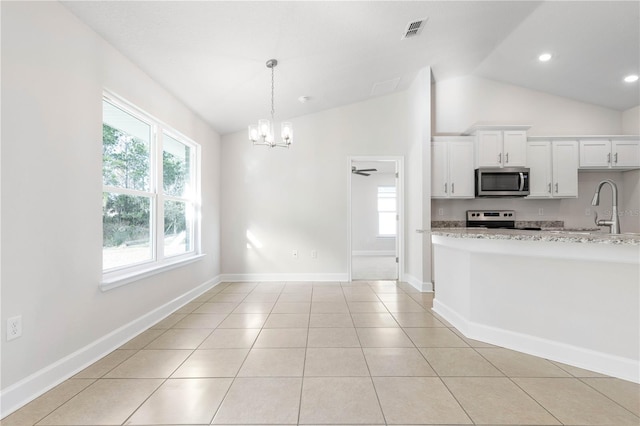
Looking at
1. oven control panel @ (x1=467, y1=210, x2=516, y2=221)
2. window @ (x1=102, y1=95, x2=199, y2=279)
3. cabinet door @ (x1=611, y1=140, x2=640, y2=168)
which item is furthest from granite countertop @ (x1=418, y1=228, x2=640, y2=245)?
cabinet door @ (x1=611, y1=140, x2=640, y2=168)

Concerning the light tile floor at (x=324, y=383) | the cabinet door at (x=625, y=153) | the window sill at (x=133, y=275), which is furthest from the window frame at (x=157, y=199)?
the cabinet door at (x=625, y=153)

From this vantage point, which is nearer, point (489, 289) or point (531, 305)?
Result: point (531, 305)

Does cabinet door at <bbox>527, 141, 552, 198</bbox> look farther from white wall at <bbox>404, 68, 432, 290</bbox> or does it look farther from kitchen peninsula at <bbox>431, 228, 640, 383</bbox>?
kitchen peninsula at <bbox>431, 228, 640, 383</bbox>

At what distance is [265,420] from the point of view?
1.51m

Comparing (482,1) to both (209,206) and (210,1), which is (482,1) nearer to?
(210,1)

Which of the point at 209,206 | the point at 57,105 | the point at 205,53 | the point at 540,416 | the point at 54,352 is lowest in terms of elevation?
the point at 540,416

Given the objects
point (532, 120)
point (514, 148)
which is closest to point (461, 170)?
point (514, 148)

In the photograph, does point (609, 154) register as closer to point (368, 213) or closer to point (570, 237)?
point (570, 237)

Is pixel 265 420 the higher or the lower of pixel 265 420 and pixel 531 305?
the lower

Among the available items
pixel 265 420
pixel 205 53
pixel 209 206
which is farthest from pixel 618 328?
pixel 209 206

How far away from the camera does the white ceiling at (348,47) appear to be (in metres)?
2.26

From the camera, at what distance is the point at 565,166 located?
426cm

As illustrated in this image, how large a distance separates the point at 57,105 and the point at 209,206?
2.64 metres

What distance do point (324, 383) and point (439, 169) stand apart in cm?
352
